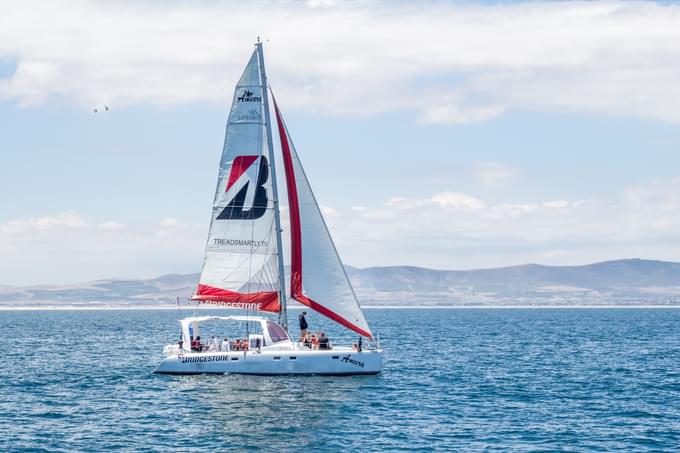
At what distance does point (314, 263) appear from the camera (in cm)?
5184

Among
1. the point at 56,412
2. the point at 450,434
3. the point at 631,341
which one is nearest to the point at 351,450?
the point at 450,434

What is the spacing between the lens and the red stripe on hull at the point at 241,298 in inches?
2039

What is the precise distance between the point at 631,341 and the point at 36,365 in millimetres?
64077

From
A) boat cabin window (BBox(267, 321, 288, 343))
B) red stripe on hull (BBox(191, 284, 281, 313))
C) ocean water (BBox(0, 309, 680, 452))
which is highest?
red stripe on hull (BBox(191, 284, 281, 313))

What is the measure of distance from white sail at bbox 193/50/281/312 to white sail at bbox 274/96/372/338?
1.41 meters

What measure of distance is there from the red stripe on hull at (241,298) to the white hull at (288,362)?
3.24 metres

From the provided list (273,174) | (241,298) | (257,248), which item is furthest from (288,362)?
(273,174)

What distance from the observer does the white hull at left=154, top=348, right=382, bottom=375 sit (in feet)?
161

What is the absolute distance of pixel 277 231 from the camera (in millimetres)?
51469

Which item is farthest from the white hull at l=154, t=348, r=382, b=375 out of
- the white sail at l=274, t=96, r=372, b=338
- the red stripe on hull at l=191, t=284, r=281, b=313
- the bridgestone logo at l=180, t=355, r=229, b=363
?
the red stripe on hull at l=191, t=284, r=281, b=313

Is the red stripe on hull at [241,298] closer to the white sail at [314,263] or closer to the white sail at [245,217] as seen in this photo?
the white sail at [245,217]

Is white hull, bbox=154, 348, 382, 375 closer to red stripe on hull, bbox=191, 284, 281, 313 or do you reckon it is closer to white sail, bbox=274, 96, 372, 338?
white sail, bbox=274, 96, 372, 338

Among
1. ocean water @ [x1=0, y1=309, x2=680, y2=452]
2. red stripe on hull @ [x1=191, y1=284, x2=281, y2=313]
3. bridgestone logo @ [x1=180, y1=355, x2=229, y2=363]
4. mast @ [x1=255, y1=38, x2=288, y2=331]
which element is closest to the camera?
ocean water @ [x1=0, y1=309, x2=680, y2=452]

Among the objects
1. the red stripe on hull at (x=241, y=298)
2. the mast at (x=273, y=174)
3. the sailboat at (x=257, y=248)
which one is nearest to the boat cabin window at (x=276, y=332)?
the sailboat at (x=257, y=248)
